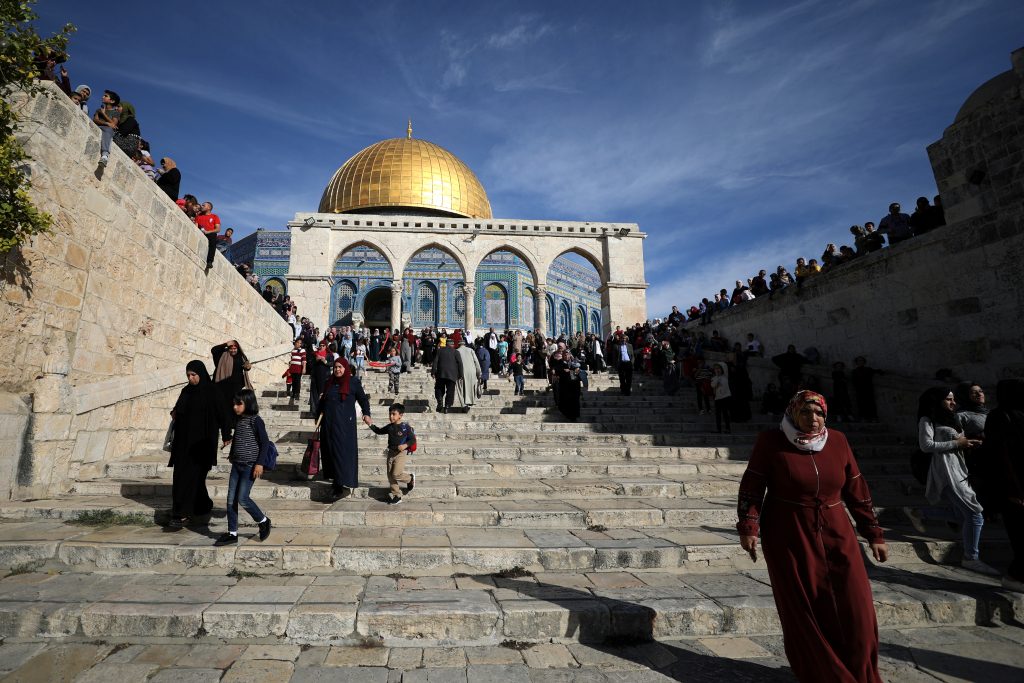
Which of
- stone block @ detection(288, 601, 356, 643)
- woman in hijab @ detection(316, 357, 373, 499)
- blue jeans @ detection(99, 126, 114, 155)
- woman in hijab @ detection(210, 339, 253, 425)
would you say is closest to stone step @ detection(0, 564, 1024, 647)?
stone block @ detection(288, 601, 356, 643)

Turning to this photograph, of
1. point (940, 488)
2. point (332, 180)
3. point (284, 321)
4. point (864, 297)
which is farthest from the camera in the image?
point (332, 180)

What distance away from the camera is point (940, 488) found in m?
3.81

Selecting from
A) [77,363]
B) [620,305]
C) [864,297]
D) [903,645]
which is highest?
[620,305]

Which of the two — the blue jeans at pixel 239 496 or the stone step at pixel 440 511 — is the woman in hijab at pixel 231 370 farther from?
the blue jeans at pixel 239 496

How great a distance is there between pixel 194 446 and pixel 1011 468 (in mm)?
5608

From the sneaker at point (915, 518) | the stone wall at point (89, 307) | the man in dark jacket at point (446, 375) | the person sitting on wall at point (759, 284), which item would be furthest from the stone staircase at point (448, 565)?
the person sitting on wall at point (759, 284)

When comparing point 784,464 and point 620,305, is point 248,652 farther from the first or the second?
point 620,305

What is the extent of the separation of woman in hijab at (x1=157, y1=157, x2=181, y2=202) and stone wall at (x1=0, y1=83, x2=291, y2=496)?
58 centimetres

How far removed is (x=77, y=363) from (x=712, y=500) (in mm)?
6365

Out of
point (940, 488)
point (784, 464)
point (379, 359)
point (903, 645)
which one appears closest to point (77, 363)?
point (784, 464)

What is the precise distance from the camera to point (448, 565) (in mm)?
3258

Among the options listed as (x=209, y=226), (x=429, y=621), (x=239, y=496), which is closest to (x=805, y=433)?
(x=429, y=621)

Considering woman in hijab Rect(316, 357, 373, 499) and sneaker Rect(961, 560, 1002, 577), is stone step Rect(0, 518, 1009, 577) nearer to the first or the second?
sneaker Rect(961, 560, 1002, 577)

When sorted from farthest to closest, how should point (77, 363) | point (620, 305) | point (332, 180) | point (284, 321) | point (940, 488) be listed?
point (332, 180)
point (620, 305)
point (284, 321)
point (77, 363)
point (940, 488)
